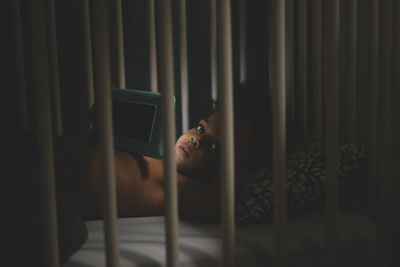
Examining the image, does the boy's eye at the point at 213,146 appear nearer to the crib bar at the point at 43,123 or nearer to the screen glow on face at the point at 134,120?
the screen glow on face at the point at 134,120

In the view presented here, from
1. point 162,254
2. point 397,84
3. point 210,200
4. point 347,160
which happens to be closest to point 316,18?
point 397,84

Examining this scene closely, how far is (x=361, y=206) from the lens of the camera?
3.88 ft

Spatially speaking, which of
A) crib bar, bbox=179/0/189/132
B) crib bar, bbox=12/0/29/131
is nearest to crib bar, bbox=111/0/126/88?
crib bar, bbox=179/0/189/132

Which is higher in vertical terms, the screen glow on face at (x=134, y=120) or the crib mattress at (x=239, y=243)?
the screen glow on face at (x=134, y=120)

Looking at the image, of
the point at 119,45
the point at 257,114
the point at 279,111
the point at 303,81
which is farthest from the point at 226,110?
the point at 119,45

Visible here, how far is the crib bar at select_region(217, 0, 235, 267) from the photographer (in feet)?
2.39

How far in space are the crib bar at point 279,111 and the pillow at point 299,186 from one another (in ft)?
0.80

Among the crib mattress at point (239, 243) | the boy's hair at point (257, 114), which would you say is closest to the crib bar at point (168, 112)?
the crib mattress at point (239, 243)

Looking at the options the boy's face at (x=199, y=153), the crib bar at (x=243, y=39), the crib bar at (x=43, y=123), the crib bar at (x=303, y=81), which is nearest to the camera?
the crib bar at (x=43, y=123)

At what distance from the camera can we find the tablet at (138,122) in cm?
123

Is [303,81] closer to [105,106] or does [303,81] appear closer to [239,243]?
[239,243]

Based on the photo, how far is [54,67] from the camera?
5.03 feet

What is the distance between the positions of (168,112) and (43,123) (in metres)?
0.22

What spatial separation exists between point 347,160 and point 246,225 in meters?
0.35
